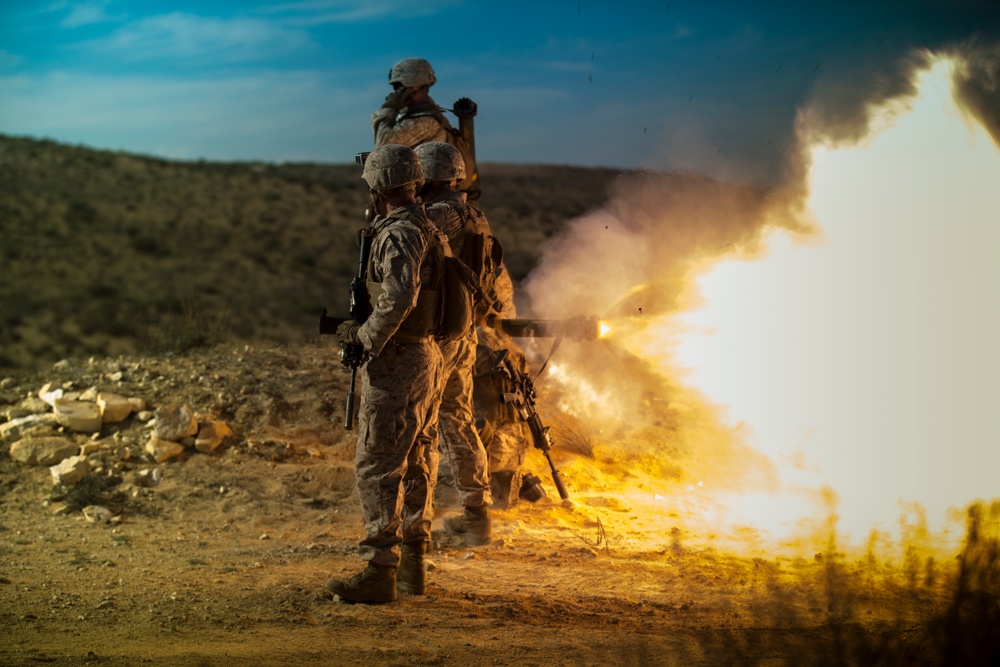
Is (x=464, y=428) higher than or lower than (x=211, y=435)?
higher

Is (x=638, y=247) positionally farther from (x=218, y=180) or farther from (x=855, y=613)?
(x=218, y=180)

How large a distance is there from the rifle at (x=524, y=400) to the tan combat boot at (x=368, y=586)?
2.27m

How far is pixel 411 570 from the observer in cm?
548

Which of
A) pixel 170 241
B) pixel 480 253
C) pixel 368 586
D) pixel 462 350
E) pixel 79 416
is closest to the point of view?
pixel 368 586

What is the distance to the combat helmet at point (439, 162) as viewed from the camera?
6.11 metres

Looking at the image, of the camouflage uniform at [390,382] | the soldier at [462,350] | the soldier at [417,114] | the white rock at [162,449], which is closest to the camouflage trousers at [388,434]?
the camouflage uniform at [390,382]

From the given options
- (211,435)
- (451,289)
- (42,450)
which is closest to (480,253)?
(451,289)

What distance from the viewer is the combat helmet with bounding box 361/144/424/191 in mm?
5289

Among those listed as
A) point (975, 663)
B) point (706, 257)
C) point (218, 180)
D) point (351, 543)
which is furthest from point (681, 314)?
point (218, 180)

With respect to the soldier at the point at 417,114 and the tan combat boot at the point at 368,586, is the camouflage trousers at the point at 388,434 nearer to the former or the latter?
the tan combat boot at the point at 368,586

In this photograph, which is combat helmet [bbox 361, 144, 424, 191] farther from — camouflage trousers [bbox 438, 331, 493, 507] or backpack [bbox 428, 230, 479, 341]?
camouflage trousers [bbox 438, 331, 493, 507]

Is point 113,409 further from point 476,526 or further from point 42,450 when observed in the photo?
point 476,526

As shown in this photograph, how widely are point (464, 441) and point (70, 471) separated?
324 cm

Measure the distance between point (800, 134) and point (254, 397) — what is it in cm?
542
